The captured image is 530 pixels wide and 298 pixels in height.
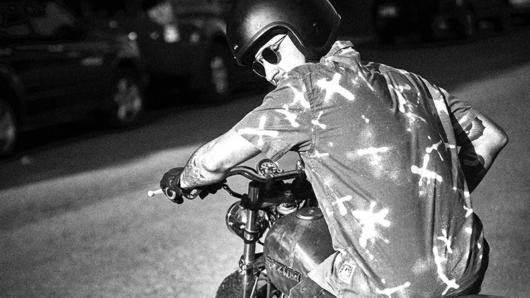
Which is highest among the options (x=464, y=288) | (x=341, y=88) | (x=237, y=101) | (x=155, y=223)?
(x=341, y=88)

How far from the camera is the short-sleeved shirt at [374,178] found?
6.72 feet

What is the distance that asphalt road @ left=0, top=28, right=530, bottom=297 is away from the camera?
472 cm

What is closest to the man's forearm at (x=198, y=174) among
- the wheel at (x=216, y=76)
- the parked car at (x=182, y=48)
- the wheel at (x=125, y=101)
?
the wheel at (x=125, y=101)

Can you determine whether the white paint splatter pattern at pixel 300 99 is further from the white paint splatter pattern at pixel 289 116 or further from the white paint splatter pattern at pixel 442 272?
the white paint splatter pattern at pixel 442 272

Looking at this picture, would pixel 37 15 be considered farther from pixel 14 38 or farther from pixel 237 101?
pixel 237 101

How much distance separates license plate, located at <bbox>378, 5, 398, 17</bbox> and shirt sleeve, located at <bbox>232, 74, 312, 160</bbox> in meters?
18.5

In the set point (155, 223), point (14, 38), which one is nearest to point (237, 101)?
point (14, 38)

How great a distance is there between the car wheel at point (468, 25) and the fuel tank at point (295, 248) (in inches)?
748

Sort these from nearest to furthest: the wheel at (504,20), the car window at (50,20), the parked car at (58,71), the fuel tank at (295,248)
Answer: the fuel tank at (295,248)
the parked car at (58,71)
the car window at (50,20)
the wheel at (504,20)

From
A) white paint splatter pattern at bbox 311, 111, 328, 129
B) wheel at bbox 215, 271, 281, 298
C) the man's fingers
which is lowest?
wheel at bbox 215, 271, 281, 298

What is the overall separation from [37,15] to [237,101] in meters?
3.68

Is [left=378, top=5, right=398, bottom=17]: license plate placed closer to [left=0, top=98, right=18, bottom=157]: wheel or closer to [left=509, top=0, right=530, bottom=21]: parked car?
[left=509, top=0, right=530, bottom=21]: parked car

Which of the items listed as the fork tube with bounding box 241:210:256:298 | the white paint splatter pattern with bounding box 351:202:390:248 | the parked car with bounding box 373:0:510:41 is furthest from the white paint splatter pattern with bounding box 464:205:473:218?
the parked car with bounding box 373:0:510:41

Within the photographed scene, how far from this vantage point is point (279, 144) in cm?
216
